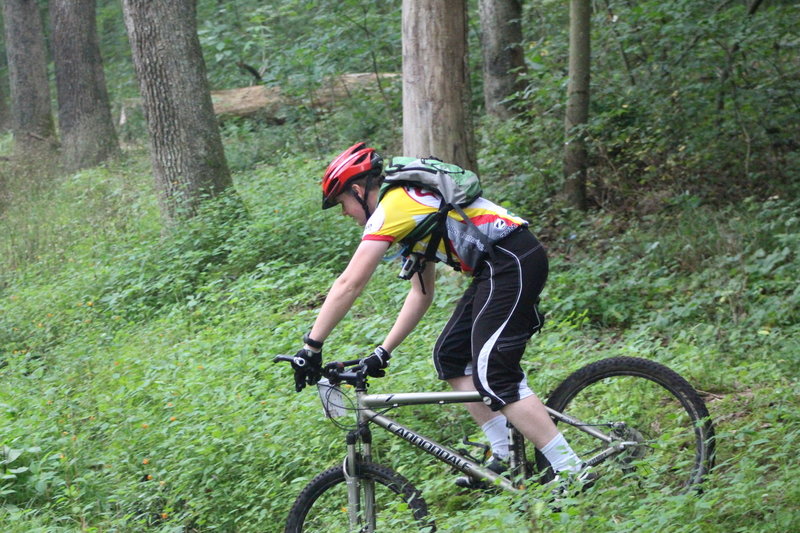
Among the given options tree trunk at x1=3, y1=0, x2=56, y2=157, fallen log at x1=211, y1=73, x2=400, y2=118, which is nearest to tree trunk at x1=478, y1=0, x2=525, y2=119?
fallen log at x1=211, y1=73, x2=400, y2=118

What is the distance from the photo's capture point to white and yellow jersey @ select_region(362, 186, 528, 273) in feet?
12.9

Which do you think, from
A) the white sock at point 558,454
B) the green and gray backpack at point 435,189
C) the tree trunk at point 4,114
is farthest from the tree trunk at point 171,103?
the tree trunk at point 4,114

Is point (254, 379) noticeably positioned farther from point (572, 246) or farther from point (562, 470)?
point (572, 246)

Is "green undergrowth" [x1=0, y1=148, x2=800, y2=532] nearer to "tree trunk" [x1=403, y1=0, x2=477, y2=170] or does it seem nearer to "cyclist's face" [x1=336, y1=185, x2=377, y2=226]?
"tree trunk" [x1=403, y1=0, x2=477, y2=170]

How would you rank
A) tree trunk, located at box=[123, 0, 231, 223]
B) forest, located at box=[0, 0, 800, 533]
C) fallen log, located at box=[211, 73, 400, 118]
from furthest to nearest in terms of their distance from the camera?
fallen log, located at box=[211, 73, 400, 118], tree trunk, located at box=[123, 0, 231, 223], forest, located at box=[0, 0, 800, 533]

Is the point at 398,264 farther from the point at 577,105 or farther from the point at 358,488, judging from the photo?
the point at 358,488

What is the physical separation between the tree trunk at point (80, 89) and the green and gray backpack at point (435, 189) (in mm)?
14743

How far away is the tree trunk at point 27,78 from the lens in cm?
1939

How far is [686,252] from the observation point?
7871 mm

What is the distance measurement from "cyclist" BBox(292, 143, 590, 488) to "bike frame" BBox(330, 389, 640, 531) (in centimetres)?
9

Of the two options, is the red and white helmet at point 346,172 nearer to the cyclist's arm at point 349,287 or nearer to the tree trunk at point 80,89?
the cyclist's arm at point 349,287

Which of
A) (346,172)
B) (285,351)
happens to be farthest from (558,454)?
(285,351)

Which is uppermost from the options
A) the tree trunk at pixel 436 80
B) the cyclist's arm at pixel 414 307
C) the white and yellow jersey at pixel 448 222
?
the tree trunk at pixel 436 80

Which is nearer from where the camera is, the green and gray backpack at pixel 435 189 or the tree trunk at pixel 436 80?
the green and gray backpack at pixel 435 189
